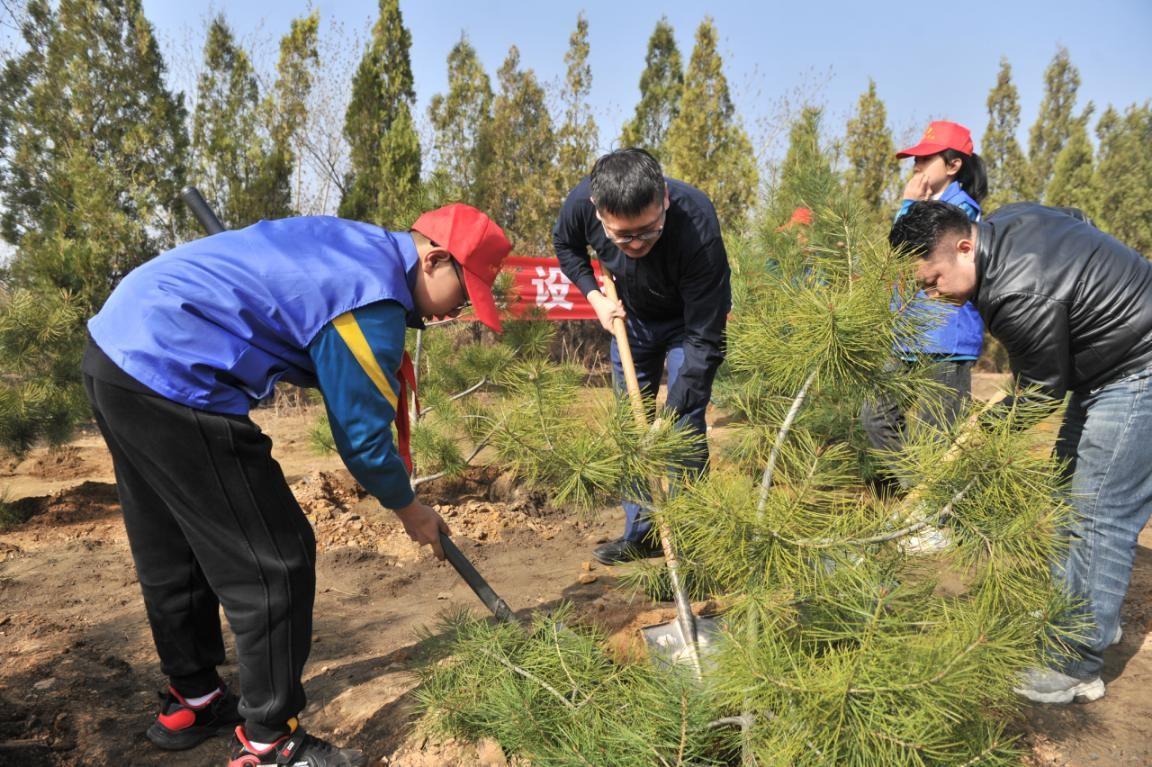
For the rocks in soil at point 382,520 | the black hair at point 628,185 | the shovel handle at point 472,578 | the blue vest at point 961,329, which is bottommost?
the rocks in soil at point 382,520

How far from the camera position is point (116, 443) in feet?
5.51

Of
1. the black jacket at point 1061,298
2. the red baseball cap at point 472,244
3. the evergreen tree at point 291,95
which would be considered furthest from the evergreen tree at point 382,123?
the black jacket at point 1061,298

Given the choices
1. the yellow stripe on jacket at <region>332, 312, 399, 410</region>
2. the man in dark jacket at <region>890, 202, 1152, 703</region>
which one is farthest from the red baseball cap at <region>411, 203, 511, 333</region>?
the man in dark jacket at <region>890, 202, 1152, 703</region>

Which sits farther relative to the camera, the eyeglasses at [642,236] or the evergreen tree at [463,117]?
the evergreen tree at [463,117]

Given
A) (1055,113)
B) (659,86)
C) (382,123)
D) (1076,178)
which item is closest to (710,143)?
(659,86)

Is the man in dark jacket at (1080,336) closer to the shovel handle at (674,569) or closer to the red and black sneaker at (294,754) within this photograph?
the shovel handle at (674,569)

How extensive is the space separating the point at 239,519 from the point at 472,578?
64cm

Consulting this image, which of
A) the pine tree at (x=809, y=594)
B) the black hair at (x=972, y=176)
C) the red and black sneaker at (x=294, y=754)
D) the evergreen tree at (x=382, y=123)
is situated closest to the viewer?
the pine tree at (x=809, y=594)

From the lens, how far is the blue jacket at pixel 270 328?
1533mm

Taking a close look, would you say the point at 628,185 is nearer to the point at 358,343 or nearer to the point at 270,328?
the point at 358,343

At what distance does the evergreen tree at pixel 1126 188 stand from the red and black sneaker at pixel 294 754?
1369 centimetres

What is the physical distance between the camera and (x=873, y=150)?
11844 mm

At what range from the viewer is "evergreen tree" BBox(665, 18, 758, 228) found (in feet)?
34.3

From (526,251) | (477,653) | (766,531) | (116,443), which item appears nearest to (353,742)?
(477,653)
